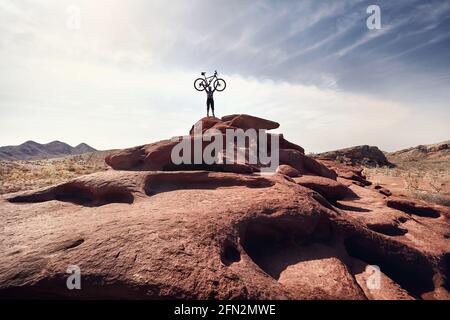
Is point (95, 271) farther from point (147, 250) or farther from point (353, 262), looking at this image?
point (353, 262)

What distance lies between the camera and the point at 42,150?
466 feet

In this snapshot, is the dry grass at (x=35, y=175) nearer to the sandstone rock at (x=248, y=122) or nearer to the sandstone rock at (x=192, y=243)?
the sandstone rock at (x=192, y=243)

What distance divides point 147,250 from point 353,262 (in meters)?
5.07

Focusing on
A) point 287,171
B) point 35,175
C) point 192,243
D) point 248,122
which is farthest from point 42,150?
point 192,243

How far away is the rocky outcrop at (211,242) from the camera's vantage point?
508cm

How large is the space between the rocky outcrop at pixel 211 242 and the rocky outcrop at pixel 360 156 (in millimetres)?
28989

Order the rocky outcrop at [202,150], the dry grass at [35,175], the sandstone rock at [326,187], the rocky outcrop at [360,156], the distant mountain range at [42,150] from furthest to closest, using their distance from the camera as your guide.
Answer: the distant mountain range at [42,150] < the rocky outcrop at [360,156] < the dry grass at [35,175] < the rocky outcrop at [202,150] < the sandstone rock at [326,187]

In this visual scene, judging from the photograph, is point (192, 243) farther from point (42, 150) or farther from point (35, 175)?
point (42, 150)

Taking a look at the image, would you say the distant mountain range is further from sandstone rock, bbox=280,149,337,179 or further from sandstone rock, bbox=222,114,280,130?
sandstone rock, bbox=280,149,337,179

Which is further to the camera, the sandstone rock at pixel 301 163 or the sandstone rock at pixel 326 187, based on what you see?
the sandstone rock at pixel 301 163

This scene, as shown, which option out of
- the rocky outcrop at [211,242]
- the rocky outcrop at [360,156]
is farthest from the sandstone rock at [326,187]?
the rocky outcrop at [360,156]

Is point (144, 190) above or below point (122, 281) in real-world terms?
above
